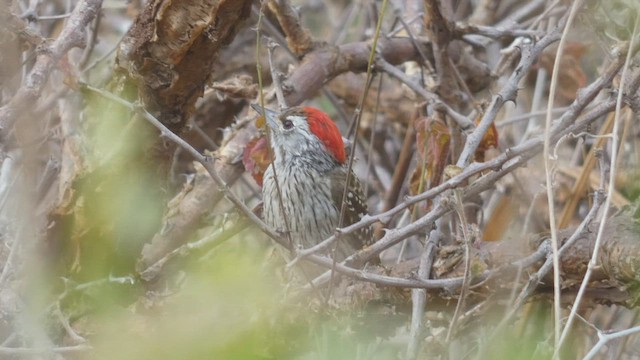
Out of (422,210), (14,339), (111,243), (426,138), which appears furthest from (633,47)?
(14,339)

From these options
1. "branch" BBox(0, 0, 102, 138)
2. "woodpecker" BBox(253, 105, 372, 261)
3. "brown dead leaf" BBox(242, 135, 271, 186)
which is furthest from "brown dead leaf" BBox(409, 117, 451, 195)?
"branch" BBox(0, 0, 102, 138)

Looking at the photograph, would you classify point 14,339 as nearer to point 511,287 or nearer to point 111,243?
point 111,243

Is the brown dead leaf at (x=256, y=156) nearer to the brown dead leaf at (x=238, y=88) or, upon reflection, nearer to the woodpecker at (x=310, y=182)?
the brown dead leaf at (x=238, y=88)

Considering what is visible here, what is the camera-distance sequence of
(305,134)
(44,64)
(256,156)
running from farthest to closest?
(305,134)
(256,156)
(44,64)

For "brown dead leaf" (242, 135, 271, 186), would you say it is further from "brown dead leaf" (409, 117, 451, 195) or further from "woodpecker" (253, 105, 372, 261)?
"brown dead leaf" (409, 117, 451, 195)

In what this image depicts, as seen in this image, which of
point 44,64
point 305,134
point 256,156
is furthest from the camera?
point 305,134

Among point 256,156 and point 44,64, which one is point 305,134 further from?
point 44,64

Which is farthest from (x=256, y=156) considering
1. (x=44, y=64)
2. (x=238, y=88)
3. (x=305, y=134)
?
(x=44, y=64)

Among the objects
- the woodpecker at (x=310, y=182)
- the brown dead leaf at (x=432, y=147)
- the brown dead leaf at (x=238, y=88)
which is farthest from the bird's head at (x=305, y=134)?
the brown dead leaf at (x=432, y=147)

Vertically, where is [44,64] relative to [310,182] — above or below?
above

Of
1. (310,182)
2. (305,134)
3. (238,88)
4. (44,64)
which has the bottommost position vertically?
(310,182)

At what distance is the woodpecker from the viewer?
469cm

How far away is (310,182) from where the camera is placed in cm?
495

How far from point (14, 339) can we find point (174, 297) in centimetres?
58
